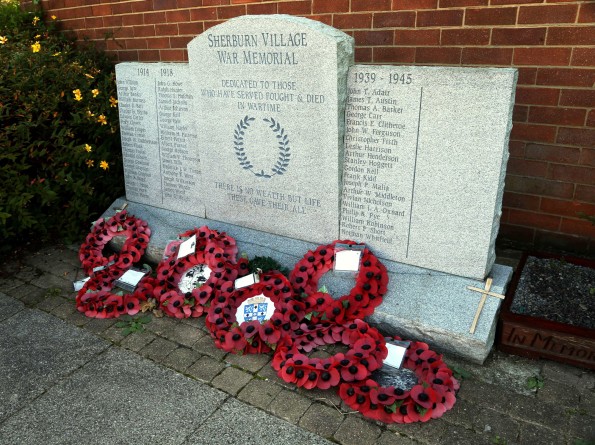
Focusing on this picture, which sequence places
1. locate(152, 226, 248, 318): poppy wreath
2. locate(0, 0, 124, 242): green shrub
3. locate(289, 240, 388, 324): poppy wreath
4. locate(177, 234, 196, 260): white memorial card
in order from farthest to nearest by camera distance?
locate(0, 0, 124, 242): green shrub < locate(177, 234, 196, 260): white memorial card < locate(152, 226, 248, 318): poppy wreath < locate(289, 240, 388, 324): poppy wreath

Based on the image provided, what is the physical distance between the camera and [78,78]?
4.55m

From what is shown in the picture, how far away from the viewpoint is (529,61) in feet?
11.5

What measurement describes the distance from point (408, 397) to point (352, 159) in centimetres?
145

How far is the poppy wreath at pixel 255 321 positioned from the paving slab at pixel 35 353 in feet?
2.24

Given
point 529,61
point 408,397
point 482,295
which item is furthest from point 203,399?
point 529,61

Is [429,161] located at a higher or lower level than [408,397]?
higher

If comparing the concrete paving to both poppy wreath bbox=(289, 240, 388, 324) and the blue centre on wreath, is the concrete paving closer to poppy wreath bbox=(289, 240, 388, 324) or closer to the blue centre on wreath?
the blue centre on wreath

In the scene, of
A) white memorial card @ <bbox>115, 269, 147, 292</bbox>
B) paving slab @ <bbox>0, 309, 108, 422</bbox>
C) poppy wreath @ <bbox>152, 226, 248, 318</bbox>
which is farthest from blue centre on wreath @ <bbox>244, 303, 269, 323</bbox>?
white memorial card @ <bbox>115, 269, 147, 292</bbox>

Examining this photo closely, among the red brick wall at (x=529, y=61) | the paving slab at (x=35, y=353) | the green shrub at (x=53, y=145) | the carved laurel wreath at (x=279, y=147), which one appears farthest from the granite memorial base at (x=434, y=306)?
the green shrub at (x=53, y=145)

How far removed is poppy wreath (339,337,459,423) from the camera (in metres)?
2.37

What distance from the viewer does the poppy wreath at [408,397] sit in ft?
7.76

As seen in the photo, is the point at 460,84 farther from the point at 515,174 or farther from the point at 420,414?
the point at 420,414

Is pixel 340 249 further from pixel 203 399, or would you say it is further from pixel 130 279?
pixel 130 279

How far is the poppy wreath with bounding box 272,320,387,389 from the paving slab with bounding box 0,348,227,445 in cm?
37
